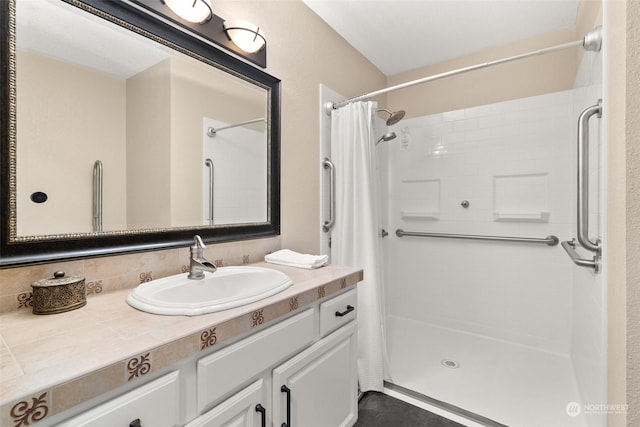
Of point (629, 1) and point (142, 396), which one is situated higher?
point (629, 1)

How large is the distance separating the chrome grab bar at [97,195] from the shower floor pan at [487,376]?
1829 mm

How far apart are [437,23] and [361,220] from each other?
4.93 feet

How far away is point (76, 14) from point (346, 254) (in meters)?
1.67

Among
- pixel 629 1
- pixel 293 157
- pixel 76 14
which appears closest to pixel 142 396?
pixel 76 14

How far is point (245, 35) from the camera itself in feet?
4.61

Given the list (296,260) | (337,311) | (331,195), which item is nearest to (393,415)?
(337,311)

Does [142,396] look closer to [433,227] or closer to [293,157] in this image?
[293,157]

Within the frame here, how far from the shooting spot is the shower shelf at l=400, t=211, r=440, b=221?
2.66m

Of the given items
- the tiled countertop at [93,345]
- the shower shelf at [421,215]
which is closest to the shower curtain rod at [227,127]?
the tiled countertop at [93,345]

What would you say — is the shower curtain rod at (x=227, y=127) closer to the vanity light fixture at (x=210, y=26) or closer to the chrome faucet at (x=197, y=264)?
the vanity light fixture at (x=210, y=26)

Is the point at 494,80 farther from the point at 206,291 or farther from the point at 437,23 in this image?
the point at 206,291

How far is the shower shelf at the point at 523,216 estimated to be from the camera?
219 cm

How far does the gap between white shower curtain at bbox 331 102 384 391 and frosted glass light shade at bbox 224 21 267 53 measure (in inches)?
28.2

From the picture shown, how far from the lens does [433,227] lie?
268cm
